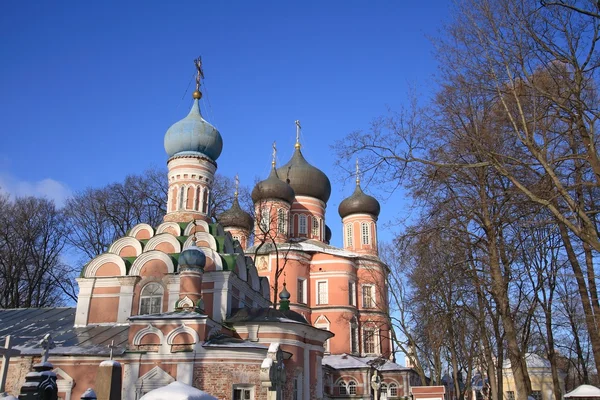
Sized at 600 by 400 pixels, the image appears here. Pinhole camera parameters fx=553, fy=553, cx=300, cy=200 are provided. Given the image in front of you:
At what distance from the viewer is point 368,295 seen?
30562 millimetres

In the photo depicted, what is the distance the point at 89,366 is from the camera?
50.7ft

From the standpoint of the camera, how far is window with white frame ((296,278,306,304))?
28.9 metres

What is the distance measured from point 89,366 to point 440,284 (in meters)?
10.1

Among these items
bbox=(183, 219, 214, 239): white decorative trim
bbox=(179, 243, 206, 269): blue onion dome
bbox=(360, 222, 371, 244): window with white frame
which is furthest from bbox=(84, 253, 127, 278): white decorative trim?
bbox=(360, 222, 371, 244): window with white frame

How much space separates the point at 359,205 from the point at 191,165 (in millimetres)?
13577

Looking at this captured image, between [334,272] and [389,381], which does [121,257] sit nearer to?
[334,272]

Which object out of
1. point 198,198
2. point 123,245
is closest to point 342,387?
point 198,198

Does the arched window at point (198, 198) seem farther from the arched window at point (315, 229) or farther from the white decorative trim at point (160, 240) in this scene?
the arched window at point (315, 229)

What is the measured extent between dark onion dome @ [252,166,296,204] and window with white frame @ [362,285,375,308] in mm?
6415

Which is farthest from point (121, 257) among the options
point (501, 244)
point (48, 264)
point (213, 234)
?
point (501, 244)

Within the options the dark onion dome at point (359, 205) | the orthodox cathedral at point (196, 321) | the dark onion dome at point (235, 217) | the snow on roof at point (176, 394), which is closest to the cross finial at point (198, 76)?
the orthodox cathedral at point (196, 321)

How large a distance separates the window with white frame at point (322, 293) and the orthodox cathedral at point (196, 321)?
20cm

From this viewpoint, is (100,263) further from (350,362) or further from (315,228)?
(315,228)

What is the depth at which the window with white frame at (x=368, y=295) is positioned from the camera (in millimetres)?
30344
